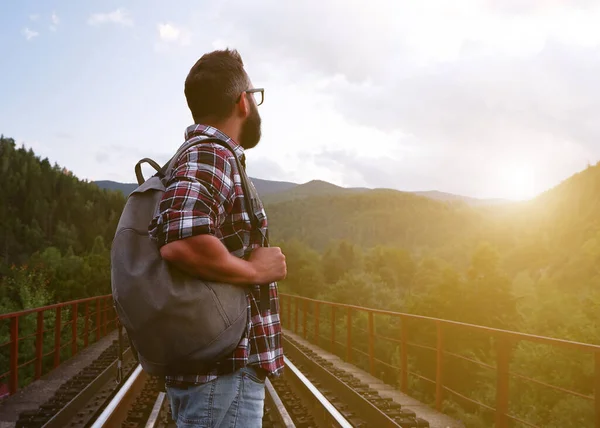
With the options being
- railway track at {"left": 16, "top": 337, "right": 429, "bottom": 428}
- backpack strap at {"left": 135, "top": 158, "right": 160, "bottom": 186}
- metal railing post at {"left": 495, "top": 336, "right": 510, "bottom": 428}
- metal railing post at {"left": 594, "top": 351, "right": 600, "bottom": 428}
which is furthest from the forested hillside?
backpack strap at {"left": 135, "top": 158, "right": 160, "bottom": 186}

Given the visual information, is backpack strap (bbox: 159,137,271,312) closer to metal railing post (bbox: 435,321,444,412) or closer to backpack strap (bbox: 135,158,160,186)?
backpack strap (bbox: 135,158,160,186)

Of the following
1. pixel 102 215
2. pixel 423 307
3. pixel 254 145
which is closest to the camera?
pixel 254 145

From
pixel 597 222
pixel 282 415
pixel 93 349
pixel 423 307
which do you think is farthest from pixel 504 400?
pixel 597 222

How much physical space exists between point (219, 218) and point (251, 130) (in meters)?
0.34

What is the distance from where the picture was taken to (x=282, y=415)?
6.76 meters

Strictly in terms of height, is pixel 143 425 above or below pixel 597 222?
below

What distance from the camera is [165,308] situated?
1564 millimetres

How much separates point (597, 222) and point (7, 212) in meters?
103

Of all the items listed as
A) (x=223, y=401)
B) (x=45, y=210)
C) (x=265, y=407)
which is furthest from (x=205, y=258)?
(x=45, y=210)

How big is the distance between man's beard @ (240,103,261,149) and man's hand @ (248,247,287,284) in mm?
329

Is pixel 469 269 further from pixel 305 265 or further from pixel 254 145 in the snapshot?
pixel 305 265

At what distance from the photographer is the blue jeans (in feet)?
5.50

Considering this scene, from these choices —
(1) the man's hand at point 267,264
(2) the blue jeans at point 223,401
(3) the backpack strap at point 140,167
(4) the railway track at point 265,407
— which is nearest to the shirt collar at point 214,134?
(3) the backpack strap at point 140,167

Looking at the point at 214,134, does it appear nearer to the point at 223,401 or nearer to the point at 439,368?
the point at 223,401
